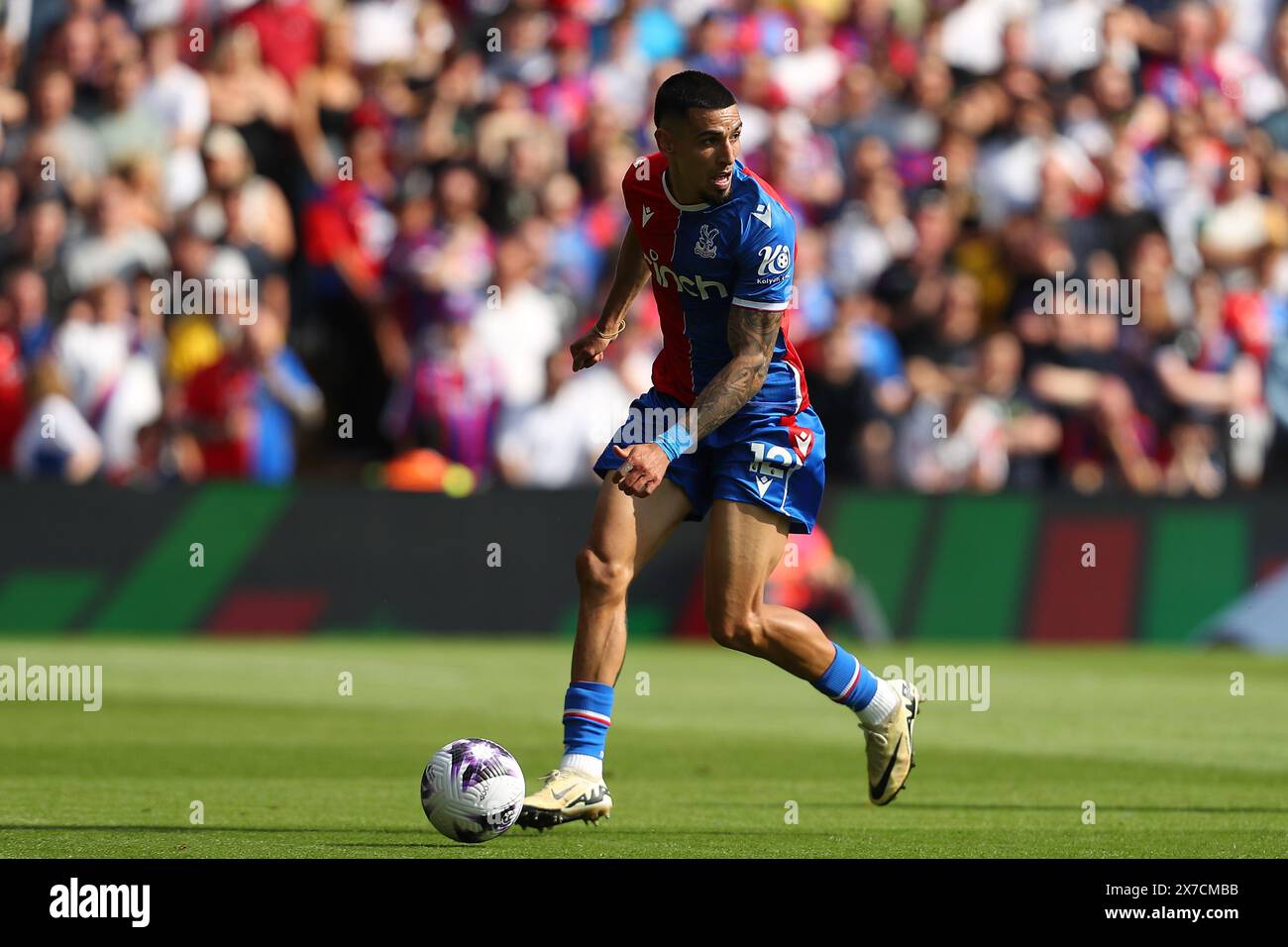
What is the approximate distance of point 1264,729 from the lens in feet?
42.8

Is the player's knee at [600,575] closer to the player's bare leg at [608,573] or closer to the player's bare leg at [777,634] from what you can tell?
the player's bare leg at [608,573]

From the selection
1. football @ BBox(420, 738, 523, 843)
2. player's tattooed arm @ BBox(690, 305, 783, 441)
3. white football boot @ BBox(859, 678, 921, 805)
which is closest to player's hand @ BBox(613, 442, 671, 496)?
player's tattooed arm @ BBox(690, 305, 783, 441)

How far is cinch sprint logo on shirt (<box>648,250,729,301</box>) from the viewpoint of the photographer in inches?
360

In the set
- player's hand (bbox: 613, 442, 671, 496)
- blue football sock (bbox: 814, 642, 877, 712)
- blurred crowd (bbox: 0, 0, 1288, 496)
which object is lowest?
blue football sock (bbox: 814, 642, 877, 712)

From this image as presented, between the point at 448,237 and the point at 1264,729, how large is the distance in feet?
27.3

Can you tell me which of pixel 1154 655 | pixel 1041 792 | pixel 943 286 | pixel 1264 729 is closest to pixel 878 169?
pixel 943 286

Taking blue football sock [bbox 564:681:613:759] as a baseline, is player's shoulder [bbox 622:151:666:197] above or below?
above

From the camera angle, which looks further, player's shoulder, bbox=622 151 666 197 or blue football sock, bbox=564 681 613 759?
player's shoulder, bbox=622 151 666 197

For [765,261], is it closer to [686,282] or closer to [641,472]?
[686,282]

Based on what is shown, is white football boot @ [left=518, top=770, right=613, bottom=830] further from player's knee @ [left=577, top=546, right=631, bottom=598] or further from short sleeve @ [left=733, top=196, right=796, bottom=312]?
short sleeve @ [left=733, top=196, right=796, bottom=312]

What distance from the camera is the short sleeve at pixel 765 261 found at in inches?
351

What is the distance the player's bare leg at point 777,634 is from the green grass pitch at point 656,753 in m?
0.27

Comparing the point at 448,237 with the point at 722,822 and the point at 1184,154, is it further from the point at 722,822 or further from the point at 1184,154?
the point at 722,822

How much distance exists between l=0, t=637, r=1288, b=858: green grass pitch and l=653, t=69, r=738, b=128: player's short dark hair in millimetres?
2747
